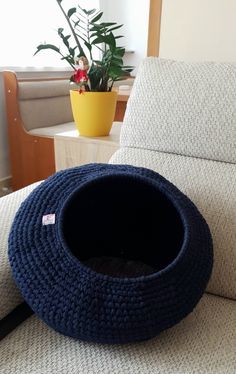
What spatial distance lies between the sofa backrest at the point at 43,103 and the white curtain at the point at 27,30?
0.28m

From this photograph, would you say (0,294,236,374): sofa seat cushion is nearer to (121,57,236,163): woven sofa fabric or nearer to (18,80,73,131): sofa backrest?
(121,57,236,163): woven sofa fabric

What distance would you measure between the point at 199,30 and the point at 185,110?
0.42m

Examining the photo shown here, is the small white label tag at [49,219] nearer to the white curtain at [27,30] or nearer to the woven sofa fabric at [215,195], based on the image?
the woven sofa fabric at [215,195]

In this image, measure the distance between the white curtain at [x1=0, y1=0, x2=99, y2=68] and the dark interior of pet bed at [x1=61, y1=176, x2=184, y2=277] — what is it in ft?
5.23

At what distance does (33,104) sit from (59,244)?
5.15ft

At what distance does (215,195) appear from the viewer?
2.47ft

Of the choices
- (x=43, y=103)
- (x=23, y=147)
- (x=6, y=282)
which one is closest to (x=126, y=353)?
(x=6, y=282)

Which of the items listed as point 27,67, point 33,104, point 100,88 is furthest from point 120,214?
point 27,67

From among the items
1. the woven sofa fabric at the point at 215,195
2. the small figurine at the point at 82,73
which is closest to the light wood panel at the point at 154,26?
the small figurine at the point at 82,73

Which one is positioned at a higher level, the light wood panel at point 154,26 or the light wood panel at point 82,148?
the light wood panel at point 154,26

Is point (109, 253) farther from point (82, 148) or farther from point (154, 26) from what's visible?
point (154, 26)

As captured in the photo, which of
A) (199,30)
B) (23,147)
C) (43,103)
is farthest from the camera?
(43,103)

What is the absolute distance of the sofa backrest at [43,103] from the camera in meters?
1.90

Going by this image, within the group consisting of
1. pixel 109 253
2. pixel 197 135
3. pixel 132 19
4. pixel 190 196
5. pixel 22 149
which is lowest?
pixel 22 149
